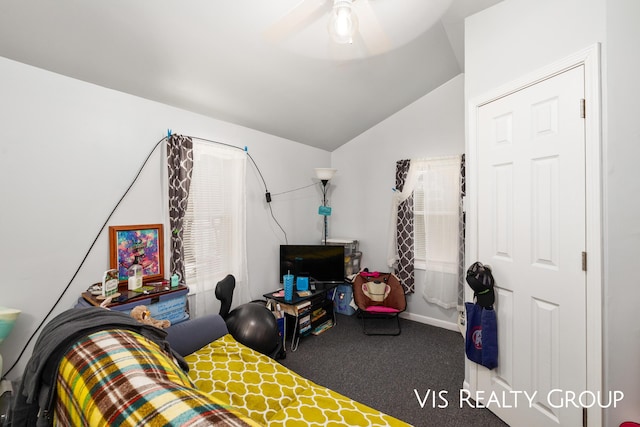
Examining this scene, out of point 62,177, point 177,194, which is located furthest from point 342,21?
point 62,177

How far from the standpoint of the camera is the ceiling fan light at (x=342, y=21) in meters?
1.22

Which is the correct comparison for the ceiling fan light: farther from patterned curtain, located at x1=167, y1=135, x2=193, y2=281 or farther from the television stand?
the television stand

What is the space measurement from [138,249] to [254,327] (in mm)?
1154

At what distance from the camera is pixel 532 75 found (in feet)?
5.14

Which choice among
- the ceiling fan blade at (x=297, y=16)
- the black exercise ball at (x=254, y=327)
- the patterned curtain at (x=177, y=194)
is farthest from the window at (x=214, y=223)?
the ceiling fan blade at (x=297, y=16)

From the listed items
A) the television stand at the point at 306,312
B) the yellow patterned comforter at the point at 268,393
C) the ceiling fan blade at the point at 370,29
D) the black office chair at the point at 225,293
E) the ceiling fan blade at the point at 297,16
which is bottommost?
the television stand at the point at 306,312

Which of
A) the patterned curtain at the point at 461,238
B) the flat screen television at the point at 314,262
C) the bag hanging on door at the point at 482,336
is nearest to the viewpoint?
the bag hanging on door at the point at 482,336

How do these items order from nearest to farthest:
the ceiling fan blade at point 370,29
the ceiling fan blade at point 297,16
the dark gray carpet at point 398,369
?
1. the ceiling fan blade at point 297,16
2. the ceiling fan blade at point 370,29
3. the dark gray carpet at point 398,369

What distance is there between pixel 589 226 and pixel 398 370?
1.83 meters

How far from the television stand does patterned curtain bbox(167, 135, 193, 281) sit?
1.09 metres

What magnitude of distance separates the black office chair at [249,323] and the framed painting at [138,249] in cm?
56

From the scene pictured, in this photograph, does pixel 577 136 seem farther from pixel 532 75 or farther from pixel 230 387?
pixel 230 387

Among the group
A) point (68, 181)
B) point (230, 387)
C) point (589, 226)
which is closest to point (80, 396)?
point (230, 387)

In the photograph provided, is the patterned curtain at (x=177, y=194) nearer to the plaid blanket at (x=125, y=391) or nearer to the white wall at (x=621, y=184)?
the plaid blanket at (x=125, y=391)
